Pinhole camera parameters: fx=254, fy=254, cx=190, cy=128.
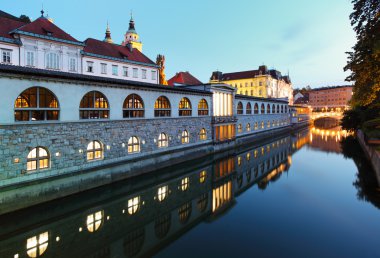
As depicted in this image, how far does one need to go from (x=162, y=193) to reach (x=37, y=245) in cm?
946

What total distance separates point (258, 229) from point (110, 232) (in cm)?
825

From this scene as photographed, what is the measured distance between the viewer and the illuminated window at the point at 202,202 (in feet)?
59.3

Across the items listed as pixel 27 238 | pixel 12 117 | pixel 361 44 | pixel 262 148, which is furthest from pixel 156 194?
pixel 262 148

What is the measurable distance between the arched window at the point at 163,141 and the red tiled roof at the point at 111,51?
2192cm

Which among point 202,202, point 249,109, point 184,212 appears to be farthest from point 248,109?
point 184,212

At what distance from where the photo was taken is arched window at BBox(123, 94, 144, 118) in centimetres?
2325

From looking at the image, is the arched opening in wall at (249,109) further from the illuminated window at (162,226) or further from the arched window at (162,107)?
the illuminated window at (162,226)

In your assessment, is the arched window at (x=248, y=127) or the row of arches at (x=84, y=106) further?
the arched window at (x=248, y=127)

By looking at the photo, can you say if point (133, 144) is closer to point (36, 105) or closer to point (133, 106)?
point (133, 106)

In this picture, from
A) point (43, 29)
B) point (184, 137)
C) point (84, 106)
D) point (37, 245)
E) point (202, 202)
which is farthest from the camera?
point (43, 29)

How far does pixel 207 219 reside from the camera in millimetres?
16234

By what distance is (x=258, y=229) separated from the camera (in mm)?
14445

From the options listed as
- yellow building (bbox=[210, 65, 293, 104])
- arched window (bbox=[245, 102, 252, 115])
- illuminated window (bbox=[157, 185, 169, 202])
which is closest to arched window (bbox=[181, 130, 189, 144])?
illuminated window (bbox=[157, 185, 169, 202])

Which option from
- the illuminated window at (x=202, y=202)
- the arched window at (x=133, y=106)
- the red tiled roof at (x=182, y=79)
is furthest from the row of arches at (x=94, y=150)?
the red tiled roof at (x=182, y=79)
